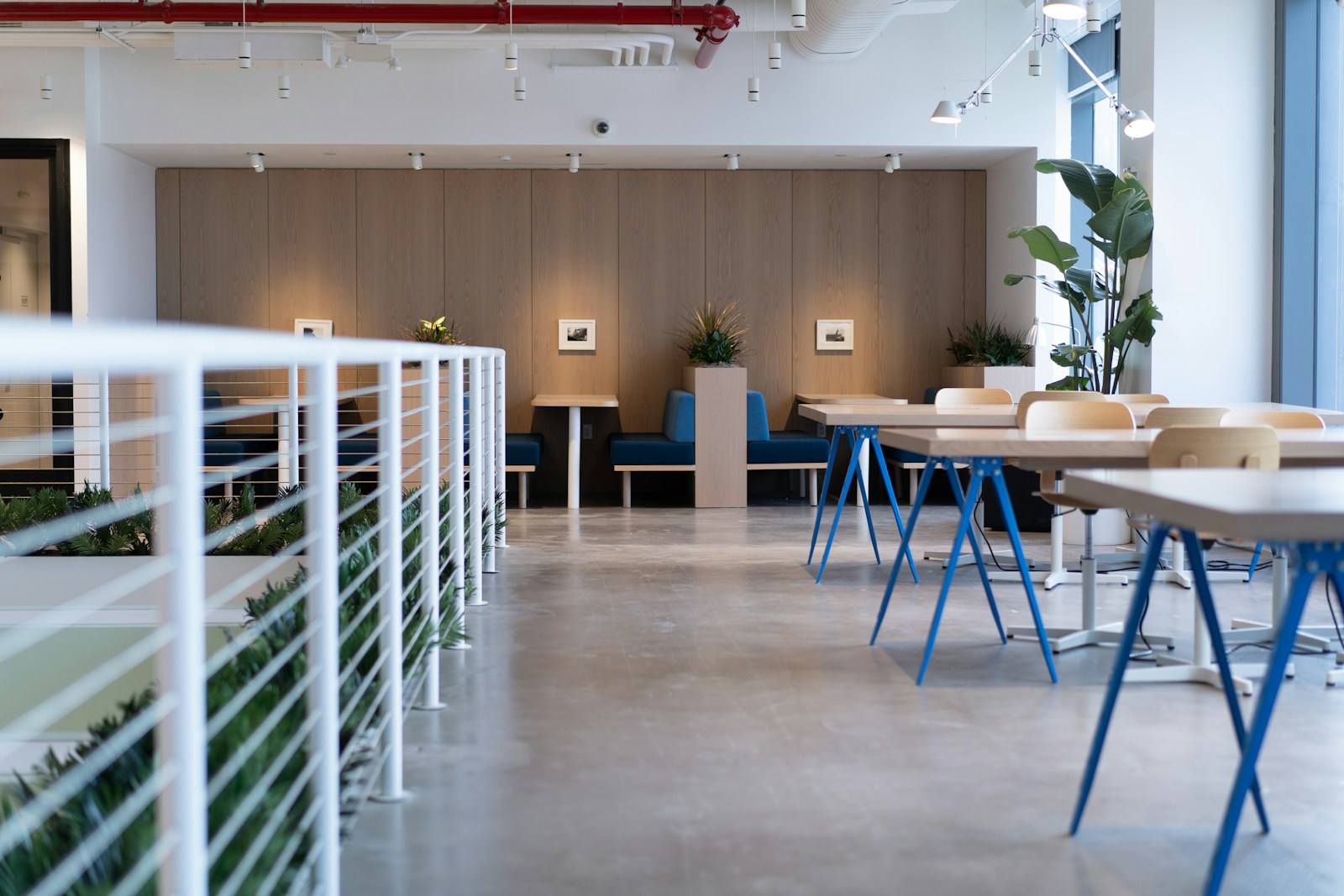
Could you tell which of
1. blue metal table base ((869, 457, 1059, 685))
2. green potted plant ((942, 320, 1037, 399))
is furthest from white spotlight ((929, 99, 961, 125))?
blue metal table base ((869, 457, 1059, 685))

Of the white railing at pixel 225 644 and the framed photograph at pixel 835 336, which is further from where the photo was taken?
the framed photograph at pixel 835 336

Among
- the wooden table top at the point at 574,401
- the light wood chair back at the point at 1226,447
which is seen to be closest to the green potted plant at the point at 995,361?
the wooden table top at the point at 574,401

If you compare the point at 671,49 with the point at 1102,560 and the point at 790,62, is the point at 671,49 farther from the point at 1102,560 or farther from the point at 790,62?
the point at 1102,560

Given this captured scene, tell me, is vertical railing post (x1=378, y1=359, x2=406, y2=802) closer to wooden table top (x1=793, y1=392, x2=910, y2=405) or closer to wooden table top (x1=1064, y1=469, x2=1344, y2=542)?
wooden table top (x1=1064, y1=469, x2=1344, y2=542)

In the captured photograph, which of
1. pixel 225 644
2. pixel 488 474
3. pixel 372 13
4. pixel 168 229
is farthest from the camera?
pixel 168 229

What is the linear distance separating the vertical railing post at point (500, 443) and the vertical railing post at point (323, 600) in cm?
467

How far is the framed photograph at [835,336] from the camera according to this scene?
1068 cm

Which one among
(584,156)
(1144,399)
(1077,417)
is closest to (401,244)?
(584,156)

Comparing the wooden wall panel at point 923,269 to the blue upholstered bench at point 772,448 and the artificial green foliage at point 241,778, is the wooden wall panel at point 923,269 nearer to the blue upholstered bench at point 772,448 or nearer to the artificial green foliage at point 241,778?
the blue upholstered bench at point 772,448

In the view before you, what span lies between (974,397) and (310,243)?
20.3 feet

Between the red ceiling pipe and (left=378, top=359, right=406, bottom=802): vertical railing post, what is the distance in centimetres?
556

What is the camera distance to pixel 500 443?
267 inches

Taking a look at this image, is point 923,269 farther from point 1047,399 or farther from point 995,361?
point 1047,399

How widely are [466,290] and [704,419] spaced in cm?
260
